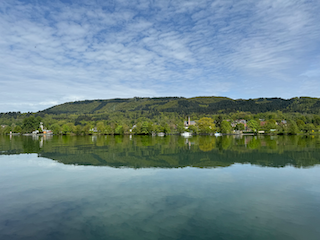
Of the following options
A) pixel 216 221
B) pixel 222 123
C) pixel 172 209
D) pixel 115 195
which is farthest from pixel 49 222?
pixel 222 123

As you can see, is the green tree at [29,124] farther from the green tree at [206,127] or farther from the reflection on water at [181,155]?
the green tree at [206,127]

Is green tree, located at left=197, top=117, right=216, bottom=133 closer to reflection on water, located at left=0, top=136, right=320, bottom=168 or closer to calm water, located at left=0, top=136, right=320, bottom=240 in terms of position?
reflection on water, located at left=0, top=136, right=320, bottom=168

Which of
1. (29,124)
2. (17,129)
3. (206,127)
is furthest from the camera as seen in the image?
(17,129)

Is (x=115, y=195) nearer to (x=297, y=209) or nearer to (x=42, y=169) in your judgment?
(x=297, y=209)

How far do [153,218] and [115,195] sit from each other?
15.6 ft

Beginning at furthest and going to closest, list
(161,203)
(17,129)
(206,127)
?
(17,129)
(206,127)
(161,203)

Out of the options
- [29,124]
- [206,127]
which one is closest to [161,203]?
[206,127]

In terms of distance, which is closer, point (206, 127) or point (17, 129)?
point (206, 127)

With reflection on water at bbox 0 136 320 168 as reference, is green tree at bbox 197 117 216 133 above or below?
above

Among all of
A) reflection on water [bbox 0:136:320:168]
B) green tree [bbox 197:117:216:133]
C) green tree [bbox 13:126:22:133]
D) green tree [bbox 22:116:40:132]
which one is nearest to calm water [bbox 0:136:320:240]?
reflection on water [bbox 0:136:320:168]

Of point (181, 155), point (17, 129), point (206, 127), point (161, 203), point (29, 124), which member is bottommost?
point (181, 155)

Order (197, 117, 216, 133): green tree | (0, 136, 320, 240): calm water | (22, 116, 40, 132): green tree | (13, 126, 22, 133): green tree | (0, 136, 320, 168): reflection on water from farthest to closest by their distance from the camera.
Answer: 1. (13, 126, 22, 133): green tree
2. (22, 116, 40, 132): green tree
3. (197, 117, 216, 133): green tree
4. (0, 136, 320, 168): reflection on water
5. (0, 136, 320, 240): calm water

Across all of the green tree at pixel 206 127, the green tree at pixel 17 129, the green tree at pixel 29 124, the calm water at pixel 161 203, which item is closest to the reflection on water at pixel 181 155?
the calm water at pixel 161 203

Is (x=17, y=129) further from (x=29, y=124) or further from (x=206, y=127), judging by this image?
(x=206, y=127)
